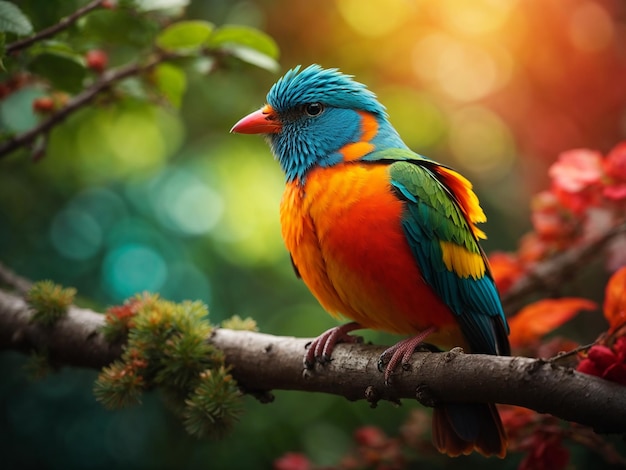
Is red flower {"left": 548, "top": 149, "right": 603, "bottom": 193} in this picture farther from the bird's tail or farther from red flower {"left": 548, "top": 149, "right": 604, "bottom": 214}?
the bird's tail

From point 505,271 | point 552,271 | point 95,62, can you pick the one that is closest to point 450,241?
point 505,271

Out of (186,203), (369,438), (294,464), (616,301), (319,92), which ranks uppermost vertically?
(319,92)

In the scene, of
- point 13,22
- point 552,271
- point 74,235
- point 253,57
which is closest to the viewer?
point 13,22

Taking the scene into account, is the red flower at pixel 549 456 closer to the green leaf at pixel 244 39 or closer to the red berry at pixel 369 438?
the red berry at pixel 369 438

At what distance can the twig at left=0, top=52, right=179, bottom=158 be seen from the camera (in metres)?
2.79

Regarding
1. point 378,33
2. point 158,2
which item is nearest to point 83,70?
point 158,2

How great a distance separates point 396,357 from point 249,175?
281cm

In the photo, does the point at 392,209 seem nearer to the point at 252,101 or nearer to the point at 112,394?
the point at 112,394

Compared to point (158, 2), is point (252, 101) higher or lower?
lower

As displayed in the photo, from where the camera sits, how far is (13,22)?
215cm

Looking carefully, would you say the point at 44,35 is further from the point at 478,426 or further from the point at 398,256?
the point at 478,426

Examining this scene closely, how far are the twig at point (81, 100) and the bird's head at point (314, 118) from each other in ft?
1.66

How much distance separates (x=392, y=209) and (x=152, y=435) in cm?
294

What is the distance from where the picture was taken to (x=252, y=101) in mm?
4867
